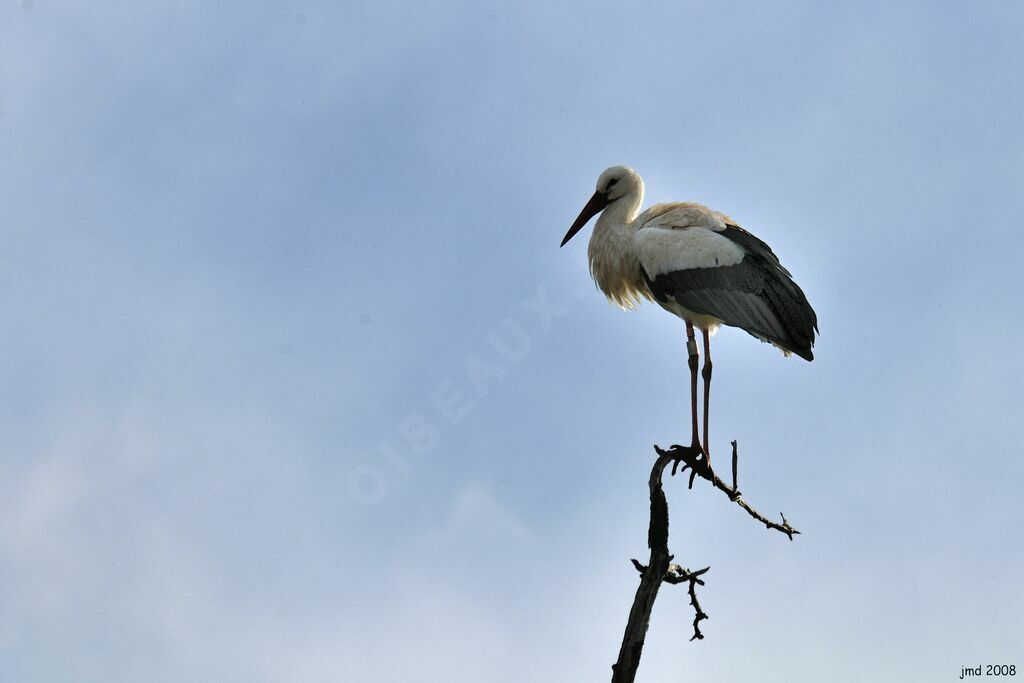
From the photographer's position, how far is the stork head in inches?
469

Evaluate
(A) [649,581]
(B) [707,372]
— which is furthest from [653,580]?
(B) [707,372]

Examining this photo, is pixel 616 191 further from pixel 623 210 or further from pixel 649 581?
pixel 649 581

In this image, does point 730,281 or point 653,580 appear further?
point 730,281

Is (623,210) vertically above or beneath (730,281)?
above

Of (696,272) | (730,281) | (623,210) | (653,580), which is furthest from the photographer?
(623,210)

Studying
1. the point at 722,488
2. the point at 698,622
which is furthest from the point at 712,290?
the point at 698,622

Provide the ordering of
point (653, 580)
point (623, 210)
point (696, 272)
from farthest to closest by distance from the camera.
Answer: point (623, 210)
point (696, 272)
point (653, 580)

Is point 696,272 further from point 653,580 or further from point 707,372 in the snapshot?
point 653,580

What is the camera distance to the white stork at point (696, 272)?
10.2 m

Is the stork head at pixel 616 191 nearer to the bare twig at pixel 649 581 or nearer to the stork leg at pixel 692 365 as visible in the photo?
the stork leg at pixel 692 365

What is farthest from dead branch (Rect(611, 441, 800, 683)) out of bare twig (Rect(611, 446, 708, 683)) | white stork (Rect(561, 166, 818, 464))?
white stork (Rect(561, 166, 818, 464))

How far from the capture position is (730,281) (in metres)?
10.5

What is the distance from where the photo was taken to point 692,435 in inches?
400

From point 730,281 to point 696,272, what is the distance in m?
0.31
